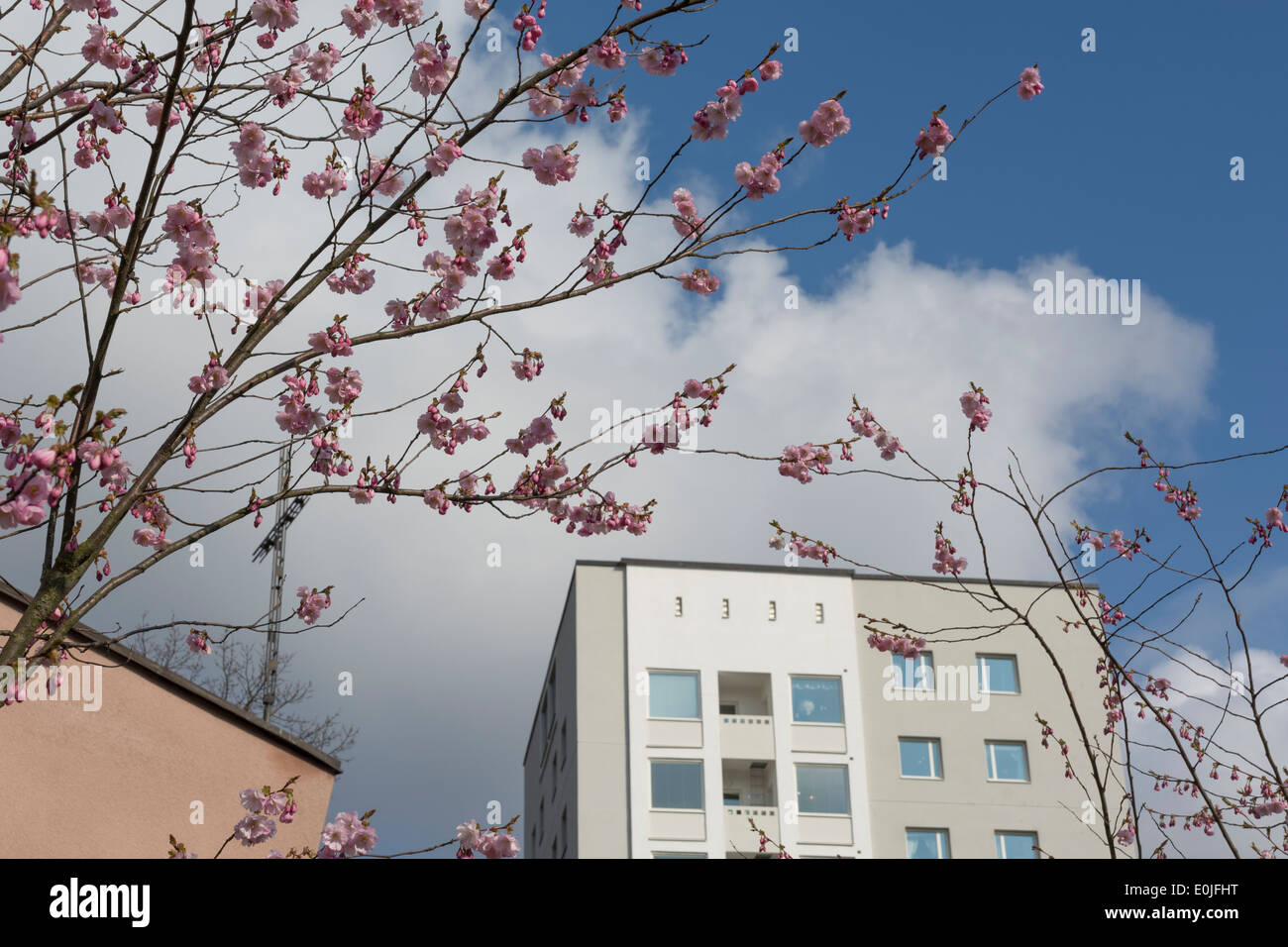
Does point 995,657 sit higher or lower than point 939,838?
higher

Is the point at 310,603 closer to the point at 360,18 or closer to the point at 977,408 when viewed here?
the point at 360,18

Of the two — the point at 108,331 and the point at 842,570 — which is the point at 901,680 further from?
the point at 108,331

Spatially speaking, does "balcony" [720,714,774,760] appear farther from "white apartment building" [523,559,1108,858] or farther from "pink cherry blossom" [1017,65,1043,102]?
"pink cherry blossom" [1017,65,1043,102]

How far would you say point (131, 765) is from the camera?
32.1ft

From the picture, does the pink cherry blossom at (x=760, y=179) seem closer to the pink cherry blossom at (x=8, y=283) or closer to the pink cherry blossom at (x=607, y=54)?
the pink cherry blossom at (x=607, y=54)

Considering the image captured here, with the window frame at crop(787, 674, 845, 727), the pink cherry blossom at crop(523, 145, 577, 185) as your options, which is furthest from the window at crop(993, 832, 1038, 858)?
the pink cherry blossom at crop(523, 145, 577, 185)

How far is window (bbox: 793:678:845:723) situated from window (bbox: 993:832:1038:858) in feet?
15.0

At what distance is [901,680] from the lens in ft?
98.6

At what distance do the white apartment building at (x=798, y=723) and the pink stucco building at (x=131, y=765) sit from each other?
1854 centimetres

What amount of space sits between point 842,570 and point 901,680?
12.1ft

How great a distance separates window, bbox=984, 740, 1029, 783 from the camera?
96.1 ft

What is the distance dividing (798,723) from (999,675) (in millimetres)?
5164
